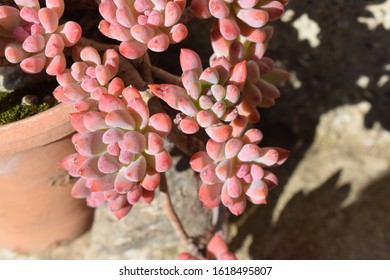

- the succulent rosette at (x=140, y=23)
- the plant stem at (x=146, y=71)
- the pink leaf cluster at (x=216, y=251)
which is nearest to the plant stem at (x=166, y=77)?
the plant stem at (x=146, y=71)

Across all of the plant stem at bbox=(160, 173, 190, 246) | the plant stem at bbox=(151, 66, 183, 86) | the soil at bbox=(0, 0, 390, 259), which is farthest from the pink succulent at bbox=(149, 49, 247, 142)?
the soil at bbox=(0, 0, 390, 259)

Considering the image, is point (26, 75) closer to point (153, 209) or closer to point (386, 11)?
point (153, 209)

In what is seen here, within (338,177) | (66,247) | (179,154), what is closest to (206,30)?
(179,154)

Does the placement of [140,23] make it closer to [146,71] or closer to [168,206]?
[146,71]

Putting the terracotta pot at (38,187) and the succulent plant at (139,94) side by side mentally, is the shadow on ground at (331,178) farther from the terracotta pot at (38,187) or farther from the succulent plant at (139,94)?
the succulent plant at (139,94)

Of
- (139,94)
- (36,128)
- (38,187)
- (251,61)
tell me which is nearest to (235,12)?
(251,61)
